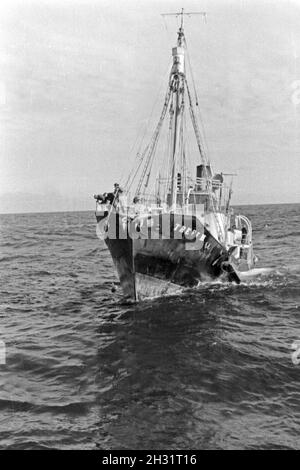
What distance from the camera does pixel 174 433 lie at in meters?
8.52

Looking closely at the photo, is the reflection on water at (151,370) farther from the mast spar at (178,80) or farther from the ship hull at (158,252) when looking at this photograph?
the mast spar at (178,80)

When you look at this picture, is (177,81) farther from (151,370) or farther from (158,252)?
(151,370)

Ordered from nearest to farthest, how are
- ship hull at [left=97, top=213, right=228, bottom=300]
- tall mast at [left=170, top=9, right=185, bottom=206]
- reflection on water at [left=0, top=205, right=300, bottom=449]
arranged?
reflection on water at [left=0, top=205, right=300, bottom=449] < ship hull at [left=97, top=213, right=228, bottom=300] < tall mast at [left=170, top=9, right=185, bottom=206]

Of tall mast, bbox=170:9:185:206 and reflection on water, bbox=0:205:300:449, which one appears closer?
reflection on water, bbox=0:205:300:449

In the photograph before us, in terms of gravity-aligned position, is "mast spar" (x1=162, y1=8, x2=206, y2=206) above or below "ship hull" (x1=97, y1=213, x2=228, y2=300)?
above

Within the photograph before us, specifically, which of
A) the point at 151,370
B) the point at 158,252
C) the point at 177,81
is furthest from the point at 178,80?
the point at 151,370

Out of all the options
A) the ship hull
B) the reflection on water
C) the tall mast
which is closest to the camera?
the reflection on water

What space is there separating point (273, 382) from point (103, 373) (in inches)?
177

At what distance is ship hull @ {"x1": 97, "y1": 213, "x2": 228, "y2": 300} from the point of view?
56.4 feet

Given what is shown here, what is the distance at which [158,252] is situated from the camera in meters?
17.9

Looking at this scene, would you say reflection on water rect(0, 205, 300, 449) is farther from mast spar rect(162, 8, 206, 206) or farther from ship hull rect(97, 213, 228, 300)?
mast spar rect(162, 8, 206, 206)

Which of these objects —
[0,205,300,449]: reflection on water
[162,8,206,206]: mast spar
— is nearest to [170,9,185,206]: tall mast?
[162,8,206,206]: mast spar
